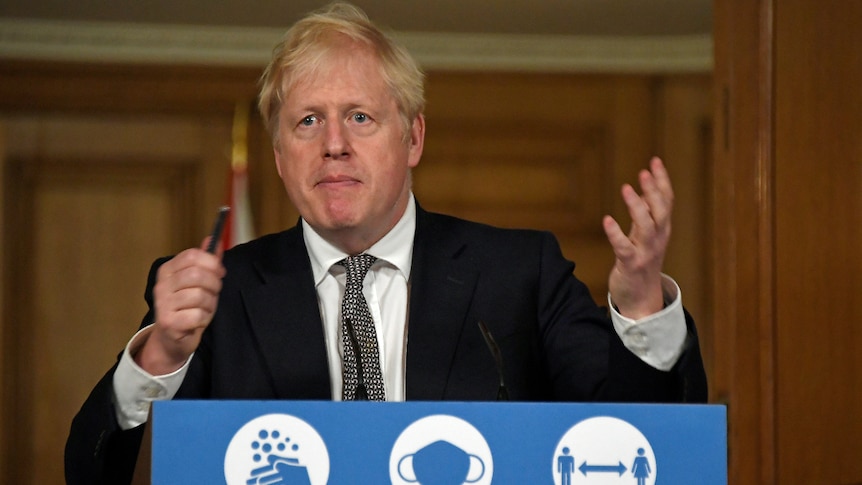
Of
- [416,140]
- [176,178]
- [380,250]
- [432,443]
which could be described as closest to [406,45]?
[176,178]

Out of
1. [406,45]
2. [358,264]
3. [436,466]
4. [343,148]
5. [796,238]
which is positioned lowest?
[436,466]

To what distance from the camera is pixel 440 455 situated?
107 cm

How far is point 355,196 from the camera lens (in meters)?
1.59

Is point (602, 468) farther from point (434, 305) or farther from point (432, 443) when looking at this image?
point (434, 305)

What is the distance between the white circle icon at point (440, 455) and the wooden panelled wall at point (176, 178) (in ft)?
11.6

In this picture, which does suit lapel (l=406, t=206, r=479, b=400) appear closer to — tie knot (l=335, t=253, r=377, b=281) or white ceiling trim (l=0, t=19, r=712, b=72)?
tie knot (l=335, t=253, r=377, b=281)

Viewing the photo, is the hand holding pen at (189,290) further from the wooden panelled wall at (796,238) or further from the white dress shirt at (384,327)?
the wooden panelled wall at (796,238)

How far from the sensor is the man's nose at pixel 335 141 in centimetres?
158

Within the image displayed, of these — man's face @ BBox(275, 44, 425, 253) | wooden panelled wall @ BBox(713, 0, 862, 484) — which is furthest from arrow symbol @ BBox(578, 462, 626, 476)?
wooden panelled wall @ BBox(713, 0, 862, 484)

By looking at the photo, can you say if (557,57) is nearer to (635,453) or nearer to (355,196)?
(355,196)

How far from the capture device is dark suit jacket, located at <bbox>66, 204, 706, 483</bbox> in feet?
5.08

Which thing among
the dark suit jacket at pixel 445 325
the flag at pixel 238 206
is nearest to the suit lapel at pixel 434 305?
the dark suit jacket at pixel 445 325

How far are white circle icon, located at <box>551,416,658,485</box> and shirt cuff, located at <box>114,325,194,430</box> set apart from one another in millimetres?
496

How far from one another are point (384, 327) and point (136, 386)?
42 cm
